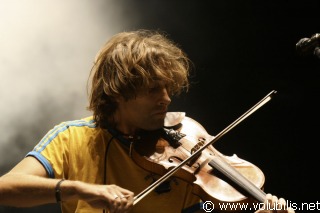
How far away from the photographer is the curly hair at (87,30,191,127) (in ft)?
5.95

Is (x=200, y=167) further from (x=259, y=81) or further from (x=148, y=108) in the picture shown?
(x=259, y=81)

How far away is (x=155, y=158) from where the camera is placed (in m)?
1.66

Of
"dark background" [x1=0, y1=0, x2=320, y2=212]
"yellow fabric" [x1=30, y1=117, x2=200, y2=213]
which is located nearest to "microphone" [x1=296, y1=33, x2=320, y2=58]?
"yellow fabric" [x1=30, y1=117, x2=200, y2=213]

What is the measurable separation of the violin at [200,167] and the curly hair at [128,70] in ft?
0.72

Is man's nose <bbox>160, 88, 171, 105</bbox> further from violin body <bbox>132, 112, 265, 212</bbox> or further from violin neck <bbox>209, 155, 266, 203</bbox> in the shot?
violin neck <bbox>209, 155, 266, 203</bbox>

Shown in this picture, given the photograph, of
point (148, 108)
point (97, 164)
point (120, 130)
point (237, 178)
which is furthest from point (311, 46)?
point (97, 164)

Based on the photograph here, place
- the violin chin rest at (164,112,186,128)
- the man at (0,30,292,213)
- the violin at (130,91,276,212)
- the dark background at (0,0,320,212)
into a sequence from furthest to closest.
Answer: the dark background at (0,0,320,212) → the violin chin rest at (164,112,186,128) → the man at (0,30,292,213) → the violin at (130,91,276,212)

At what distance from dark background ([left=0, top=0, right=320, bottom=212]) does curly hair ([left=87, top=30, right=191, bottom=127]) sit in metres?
0.61

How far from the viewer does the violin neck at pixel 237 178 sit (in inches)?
61.8

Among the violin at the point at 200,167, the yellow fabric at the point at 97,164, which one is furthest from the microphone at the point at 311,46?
the yellow fabric at the point at 97,164

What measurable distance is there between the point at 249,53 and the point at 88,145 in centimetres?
127

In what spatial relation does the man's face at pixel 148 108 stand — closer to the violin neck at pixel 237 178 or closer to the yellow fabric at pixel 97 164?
the yellow fabric at pixel 97 164

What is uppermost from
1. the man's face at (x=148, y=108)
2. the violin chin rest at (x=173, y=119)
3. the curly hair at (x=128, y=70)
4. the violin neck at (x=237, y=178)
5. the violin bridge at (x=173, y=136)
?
the curly hair at (x=128, y=70)

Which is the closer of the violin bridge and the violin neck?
the violin neck
